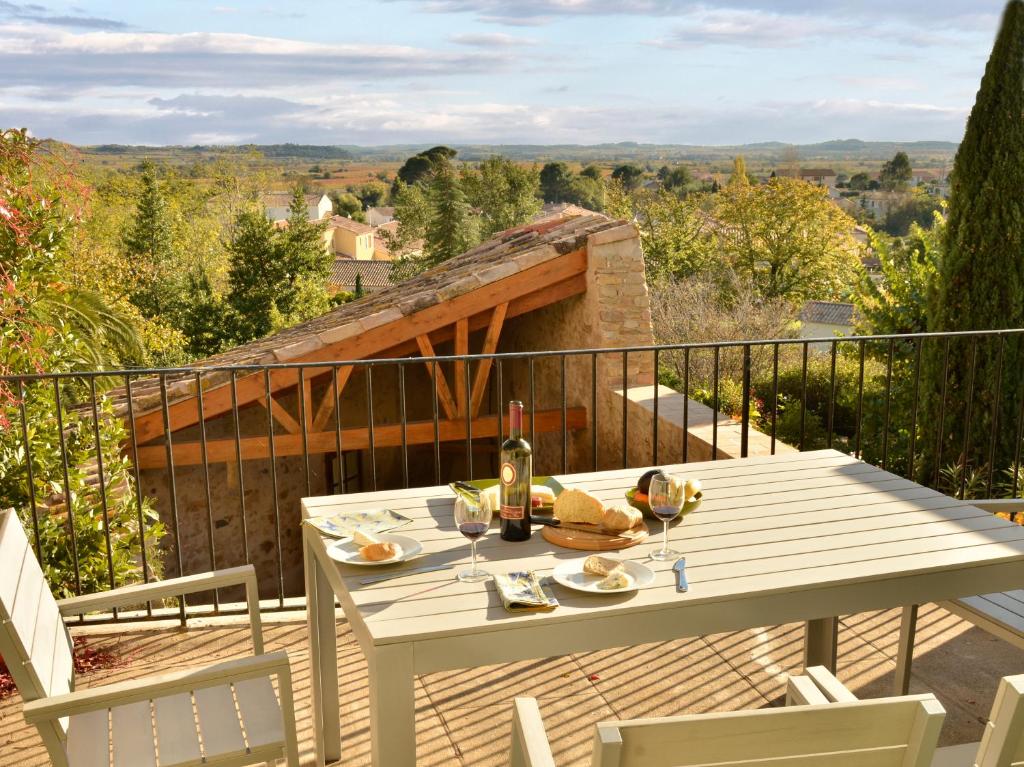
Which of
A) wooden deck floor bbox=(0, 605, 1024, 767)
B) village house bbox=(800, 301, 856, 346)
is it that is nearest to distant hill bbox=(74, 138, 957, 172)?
village house bbox=(800, 301, 856, 346)

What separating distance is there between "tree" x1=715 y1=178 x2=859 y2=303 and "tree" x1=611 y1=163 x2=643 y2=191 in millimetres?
21560

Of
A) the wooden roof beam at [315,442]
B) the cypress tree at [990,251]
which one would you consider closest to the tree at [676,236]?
the wooden roof beam at [315,442]

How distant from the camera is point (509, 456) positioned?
80.3 inches

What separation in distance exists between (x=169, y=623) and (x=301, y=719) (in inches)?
33.7

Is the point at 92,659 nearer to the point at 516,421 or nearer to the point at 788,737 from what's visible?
the point at 516,421

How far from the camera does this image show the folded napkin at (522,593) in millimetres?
1786

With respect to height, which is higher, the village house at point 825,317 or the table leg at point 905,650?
the table leg at point 905,650

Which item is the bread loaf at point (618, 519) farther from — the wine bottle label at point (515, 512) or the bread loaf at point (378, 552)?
the bread loaf at point (378, 552)

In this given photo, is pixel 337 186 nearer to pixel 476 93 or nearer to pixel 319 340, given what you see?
pixel 476 93

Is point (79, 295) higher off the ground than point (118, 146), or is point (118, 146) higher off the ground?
point (118, 146)

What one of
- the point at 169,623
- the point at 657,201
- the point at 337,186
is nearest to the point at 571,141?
the point at 337,186

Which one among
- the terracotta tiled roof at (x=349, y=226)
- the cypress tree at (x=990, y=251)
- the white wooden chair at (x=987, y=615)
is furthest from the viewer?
the terracotta tiled roof at (x=349, y=226)

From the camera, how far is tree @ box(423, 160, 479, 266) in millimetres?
35781

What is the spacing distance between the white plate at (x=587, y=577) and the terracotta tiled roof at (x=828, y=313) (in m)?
33.8
